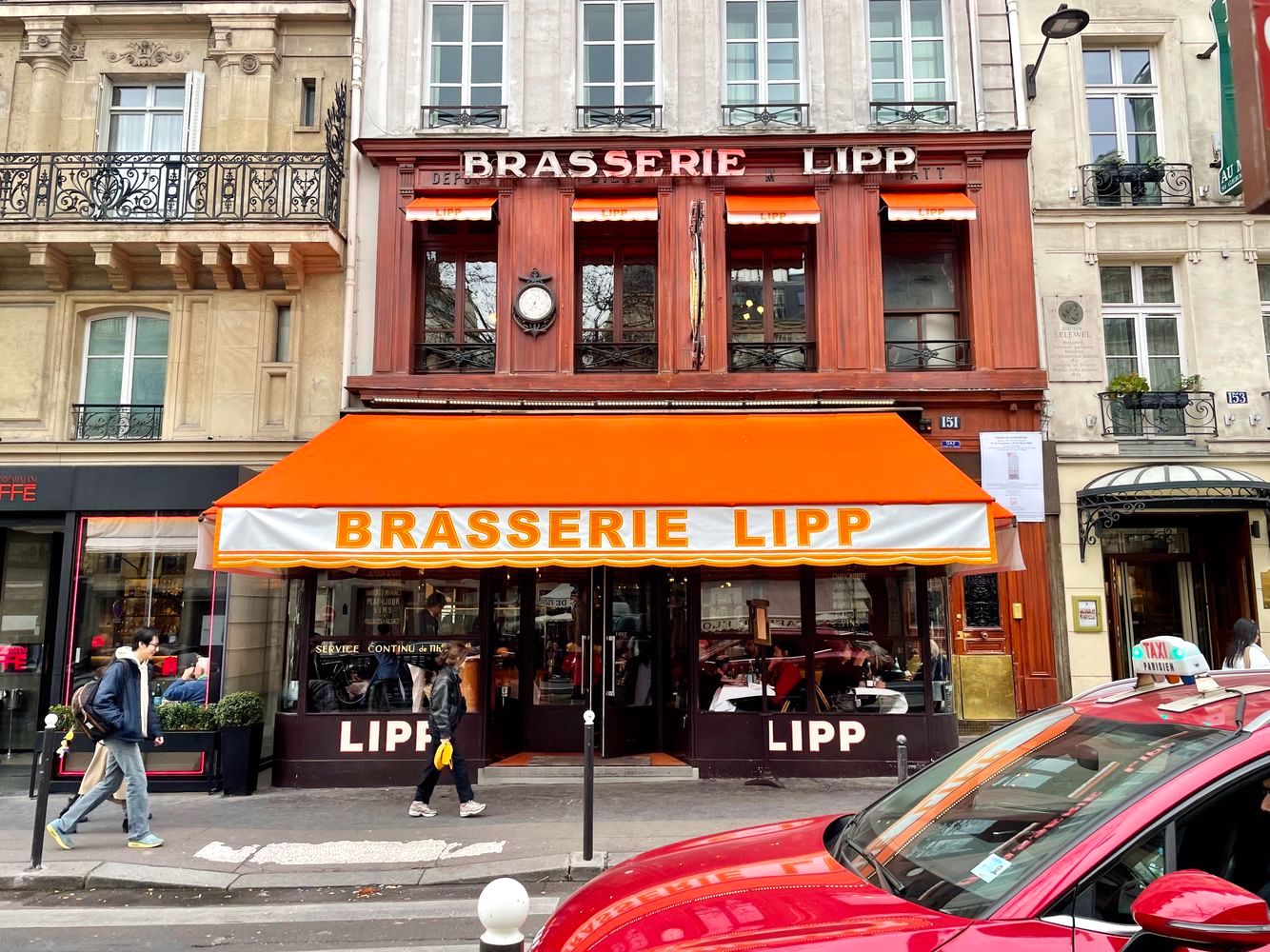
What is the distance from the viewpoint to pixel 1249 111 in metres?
7.75

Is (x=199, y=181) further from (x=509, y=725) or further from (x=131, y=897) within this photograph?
(x=131, y=897)

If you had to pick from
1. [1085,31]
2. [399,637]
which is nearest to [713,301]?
[399,637]

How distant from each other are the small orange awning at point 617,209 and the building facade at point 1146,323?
5.67 metres

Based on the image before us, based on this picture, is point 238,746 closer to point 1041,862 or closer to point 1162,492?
point 1041,862

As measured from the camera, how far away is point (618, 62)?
13.7 m

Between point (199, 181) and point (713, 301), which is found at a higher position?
point (199, 181)

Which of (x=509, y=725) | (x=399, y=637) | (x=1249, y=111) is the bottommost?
(x=509, y=725)

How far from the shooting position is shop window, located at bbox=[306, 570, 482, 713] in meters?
11.1

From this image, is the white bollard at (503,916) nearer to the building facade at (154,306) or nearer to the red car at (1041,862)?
the red car at (1041,862)

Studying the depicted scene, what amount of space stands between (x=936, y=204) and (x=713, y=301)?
11.0ft

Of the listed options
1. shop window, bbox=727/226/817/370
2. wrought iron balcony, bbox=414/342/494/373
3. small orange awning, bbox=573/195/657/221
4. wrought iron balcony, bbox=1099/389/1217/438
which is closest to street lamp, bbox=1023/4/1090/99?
shop window, bbox=727/226/817/370

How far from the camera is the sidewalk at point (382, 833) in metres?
7.34

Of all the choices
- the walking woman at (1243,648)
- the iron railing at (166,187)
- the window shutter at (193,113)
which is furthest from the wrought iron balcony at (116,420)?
the walking woman at (1243,648)

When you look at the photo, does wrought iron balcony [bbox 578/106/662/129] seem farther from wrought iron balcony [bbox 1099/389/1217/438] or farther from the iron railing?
wrought iron balcony [bbox 1099/389/1217/438]
